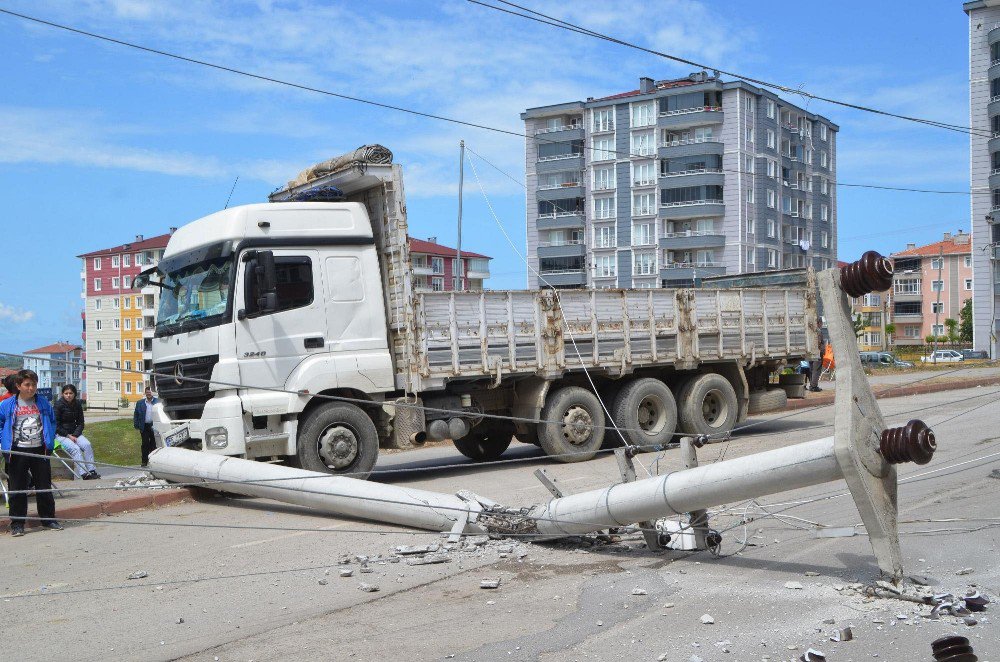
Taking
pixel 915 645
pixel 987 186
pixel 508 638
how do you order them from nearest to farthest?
pixel 915 645
pixel 508 638
pixel 987 186

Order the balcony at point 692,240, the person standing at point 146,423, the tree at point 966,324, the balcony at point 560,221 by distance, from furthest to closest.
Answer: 1. the tree at point 966,324
2. the balcony at point 560,221
3. the balcony at point 692,240
4. the person standing at point 146,423

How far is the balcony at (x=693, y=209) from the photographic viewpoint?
7300 centimetres

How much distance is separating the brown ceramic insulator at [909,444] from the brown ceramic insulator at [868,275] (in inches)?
34.3

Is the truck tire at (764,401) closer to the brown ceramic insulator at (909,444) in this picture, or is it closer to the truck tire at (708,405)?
the truck tire at (708,405)

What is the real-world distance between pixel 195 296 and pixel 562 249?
238 feet

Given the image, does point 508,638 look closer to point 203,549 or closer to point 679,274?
point 203,549

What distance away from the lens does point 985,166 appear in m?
64.0

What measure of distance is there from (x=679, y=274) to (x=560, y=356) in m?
63.7

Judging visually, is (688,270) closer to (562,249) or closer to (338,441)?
(562,249)

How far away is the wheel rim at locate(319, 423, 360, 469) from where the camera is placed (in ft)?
38.4

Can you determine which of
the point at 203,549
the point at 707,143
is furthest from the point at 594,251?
the point at 203,549

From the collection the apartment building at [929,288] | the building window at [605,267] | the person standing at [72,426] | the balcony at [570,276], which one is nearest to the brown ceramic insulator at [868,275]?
the person standing at [72,426]

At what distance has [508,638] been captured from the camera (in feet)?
18.6

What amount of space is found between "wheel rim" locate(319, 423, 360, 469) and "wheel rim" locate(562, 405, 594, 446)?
338 centimetres
